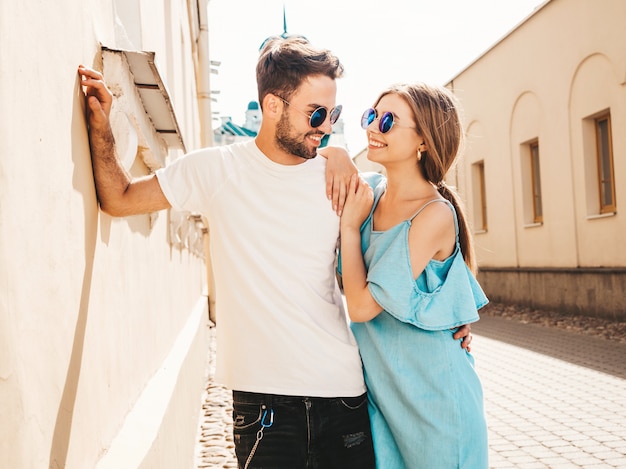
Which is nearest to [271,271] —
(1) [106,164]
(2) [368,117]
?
(1) [106,164]

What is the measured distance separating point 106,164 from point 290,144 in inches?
27.9

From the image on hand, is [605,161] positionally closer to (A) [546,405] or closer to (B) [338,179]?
(A) [546,405]

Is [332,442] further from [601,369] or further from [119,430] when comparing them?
[601,369]

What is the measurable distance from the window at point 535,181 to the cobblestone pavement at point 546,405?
5796 mm

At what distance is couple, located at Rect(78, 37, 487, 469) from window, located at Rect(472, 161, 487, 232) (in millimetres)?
17653

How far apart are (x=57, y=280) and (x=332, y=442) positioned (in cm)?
121

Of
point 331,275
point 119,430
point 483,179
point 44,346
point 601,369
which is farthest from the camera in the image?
point 483,179

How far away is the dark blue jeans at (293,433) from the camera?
222 centimetres

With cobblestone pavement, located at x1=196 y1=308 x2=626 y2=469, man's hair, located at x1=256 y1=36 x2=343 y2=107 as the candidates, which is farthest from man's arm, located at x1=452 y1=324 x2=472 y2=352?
cobblestone pavement, located at x1=196 y1=308 x2=626 y2=469

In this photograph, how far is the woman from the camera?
90.7 inches

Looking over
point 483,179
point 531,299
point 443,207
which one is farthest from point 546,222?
point 443,207

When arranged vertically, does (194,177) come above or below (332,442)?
above

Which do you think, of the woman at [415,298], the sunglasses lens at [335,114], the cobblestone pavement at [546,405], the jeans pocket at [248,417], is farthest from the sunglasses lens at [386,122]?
the cobblestone pavement at [546,405]

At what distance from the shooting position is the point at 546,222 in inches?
591
